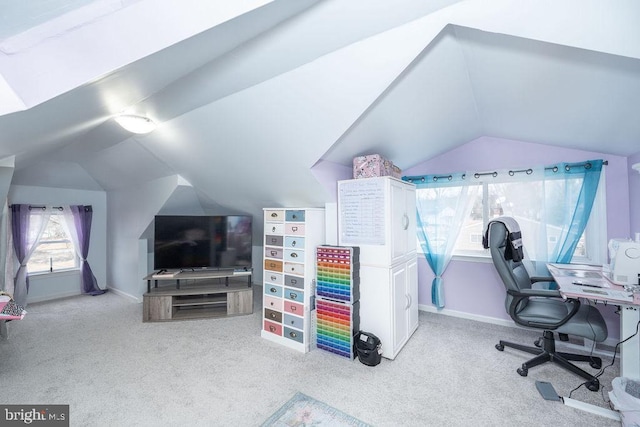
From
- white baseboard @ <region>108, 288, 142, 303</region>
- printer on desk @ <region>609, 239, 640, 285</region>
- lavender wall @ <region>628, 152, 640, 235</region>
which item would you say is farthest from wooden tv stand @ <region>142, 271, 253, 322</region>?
lavender wall @ <region>628, 152, 640, 235</region>

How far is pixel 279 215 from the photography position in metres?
2.81

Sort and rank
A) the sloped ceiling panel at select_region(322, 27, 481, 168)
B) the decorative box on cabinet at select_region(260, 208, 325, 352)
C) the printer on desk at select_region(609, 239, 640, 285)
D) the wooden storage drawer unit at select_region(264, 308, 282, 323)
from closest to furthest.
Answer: the sloped ceiling panel at select_region(322, 27, 481, 168), the printer on desk at select_region(609, 239, 640, 285), the decorative box on cabinet at select_region(260, 208, 325, 352), the wooden storage drawer unit at select_region(264, 308, 282, 323)

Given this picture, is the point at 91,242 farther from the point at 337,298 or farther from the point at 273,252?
the point at 337,298

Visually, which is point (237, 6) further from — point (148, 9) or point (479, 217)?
point (479, 217)

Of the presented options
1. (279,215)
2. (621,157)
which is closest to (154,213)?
→ (279,215)

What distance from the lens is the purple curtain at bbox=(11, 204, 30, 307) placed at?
3.78 meters

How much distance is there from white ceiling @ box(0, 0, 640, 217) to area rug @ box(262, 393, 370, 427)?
5.78 feet

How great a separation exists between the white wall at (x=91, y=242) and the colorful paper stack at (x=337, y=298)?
4.47 metres

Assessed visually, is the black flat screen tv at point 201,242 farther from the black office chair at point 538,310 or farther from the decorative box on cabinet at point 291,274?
the black office chair at point 538,310

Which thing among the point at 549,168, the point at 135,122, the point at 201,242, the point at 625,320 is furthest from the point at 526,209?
the point at 201,242

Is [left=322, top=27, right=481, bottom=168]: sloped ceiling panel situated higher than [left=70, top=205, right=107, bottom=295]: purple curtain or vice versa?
[left=322, top=27, right=481, bottom=168]: sloped ceiling panel

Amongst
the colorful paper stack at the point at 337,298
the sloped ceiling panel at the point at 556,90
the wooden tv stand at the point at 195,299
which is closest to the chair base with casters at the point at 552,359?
the colorful paper stack at the point at 337,298

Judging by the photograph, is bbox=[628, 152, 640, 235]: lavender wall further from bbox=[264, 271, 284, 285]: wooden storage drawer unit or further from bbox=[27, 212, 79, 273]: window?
bbox=[27, 212, 79, 273]: window

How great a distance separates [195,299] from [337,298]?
221cm
